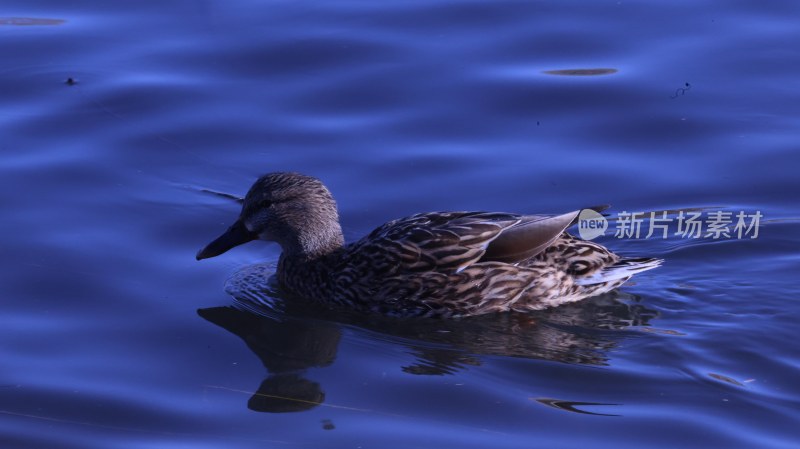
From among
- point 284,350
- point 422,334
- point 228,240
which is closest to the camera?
point 284,350

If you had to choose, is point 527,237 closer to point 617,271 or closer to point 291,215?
point 617,271

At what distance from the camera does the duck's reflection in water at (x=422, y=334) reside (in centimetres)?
809

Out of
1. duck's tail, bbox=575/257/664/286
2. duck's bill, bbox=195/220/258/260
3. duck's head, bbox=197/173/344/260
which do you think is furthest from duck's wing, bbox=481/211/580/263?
duck's bill, bbox=195/220/258/260

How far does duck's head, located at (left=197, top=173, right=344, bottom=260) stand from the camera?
9586mm

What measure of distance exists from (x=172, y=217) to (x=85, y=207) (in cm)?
69

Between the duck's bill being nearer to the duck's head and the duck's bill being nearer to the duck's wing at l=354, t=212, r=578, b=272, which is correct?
the duck's head

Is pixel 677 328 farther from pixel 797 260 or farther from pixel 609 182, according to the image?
pixel 609 182

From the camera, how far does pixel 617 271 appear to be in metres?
9.10

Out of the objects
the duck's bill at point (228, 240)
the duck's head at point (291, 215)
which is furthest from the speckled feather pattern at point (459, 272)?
the duck's bill at point (228, 240)

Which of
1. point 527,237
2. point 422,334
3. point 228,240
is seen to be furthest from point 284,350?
point 527,237

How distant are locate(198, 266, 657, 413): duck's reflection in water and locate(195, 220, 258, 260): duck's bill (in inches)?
13.0

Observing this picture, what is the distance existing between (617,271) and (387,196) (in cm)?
219

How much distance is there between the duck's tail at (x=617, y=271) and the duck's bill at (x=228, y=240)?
7.93 feet

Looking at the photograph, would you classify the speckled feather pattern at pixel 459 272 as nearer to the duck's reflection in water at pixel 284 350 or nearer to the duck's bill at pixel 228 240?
the duck's reflection in water at pixel 284 350
